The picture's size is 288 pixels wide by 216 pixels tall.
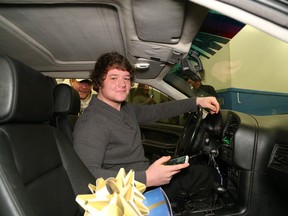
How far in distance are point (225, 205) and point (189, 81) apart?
999mm

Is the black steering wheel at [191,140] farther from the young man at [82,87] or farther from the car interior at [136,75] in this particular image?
the young man at [82,87]

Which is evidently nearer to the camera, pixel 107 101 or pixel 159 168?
pixel 159 168

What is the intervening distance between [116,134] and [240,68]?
3.07 metres

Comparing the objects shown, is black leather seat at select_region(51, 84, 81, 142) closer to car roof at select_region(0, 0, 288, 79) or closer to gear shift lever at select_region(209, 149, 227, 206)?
car roof at select_region(0, 0, 288, 79)

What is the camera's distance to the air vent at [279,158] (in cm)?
128

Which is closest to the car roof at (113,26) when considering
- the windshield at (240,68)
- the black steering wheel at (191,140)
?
the windshield at (240,68)

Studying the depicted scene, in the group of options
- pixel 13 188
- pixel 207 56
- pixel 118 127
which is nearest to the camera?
pixel 13 188

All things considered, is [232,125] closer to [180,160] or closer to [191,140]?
[191,140]

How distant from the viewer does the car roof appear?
73 centimetres

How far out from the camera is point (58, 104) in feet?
5.23

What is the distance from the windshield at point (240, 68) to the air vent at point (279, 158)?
61 cm

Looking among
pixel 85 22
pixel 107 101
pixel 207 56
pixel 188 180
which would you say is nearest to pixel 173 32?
pixel 85 22

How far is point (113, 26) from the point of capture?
140 centimetres

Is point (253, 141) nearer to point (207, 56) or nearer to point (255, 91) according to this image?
point (207, 56)
